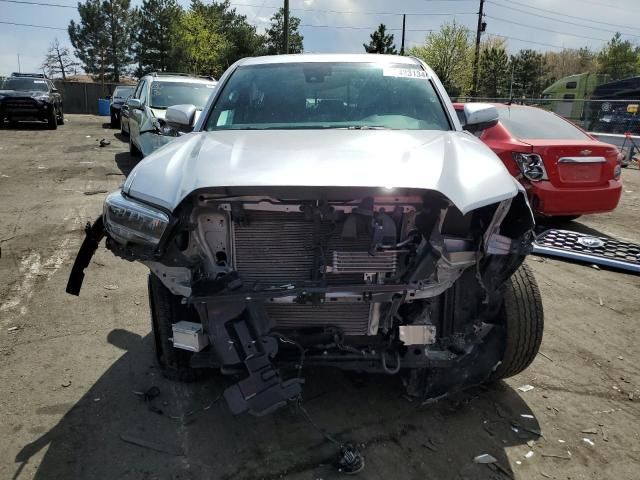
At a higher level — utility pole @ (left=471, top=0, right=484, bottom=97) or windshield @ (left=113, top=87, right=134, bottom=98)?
utility pole @ (left=471, top=0, right=484, bottom=97)

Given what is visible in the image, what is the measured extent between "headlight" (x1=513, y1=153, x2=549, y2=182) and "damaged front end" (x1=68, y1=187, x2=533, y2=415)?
157 inches

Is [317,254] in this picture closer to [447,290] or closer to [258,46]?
[447,290]

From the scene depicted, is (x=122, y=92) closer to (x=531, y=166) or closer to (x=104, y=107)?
(x=104, y=107)

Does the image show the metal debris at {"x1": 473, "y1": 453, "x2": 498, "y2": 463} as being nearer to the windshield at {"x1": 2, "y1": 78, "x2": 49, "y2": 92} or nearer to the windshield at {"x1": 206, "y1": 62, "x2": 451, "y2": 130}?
the windshield at {"x1": 206, "y1": 62, "x2": 451, "y2": 130}

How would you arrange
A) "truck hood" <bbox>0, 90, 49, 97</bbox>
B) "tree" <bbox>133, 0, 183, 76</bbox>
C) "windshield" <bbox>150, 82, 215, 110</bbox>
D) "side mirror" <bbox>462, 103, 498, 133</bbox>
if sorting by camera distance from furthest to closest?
"tree" <bbox>133, 0, 183, 76</bbox>
"truck hood" <bbox>0, 90, 49, 97</bbox>
"windshield" <bbox>150, 82, 215, 110</bbox>
"side mirror" <bbox>462, 103, 498, 133</bbox>

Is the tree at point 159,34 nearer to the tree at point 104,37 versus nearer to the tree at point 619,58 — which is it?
the tree at point 104,37

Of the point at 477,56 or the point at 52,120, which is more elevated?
the point at 477,56

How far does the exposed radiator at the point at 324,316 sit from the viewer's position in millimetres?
2494

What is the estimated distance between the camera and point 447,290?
2.66m

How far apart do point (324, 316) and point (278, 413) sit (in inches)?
28.3

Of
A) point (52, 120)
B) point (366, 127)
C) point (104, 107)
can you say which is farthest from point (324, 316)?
point (104, 107)

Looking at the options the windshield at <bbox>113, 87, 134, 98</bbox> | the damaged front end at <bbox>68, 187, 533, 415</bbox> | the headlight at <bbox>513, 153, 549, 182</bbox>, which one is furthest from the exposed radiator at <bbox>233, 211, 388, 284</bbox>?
the windshield at <bbox>113, 87, 134, 98</bbox>

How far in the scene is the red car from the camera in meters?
6.13

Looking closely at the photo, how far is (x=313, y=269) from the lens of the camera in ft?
8.00
